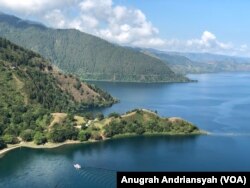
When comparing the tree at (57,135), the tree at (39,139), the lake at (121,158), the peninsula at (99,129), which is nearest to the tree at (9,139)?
the peninsula at (99,129)

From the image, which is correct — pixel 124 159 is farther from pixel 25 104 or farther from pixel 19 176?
pixel 25 104

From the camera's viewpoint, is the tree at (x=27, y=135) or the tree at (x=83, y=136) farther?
the tree at (x=83, y=136)

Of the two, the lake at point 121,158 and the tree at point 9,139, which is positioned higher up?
the tree at point 9,139

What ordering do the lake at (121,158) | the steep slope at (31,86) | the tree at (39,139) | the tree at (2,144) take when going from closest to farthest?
the lake at (121,158) < the tree at (2,144) < the tree at (39,139) < the steep slope at (31,86)

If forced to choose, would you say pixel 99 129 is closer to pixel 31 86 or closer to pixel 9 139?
pixel 9 139

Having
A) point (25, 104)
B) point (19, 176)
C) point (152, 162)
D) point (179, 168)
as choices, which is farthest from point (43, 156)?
point (25, 104)

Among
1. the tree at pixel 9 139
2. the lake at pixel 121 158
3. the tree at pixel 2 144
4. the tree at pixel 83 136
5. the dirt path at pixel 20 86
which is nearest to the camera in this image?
the lake at pixel 121 158

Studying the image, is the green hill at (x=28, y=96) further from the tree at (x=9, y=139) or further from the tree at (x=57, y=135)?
the tree at (x=57, y=135)

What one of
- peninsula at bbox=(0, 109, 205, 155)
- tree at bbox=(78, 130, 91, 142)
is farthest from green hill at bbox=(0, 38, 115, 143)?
tree at bbox=(78, 130, 91, 142)

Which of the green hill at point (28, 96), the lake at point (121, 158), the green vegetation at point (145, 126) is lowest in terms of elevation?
the lake at point (121, 158)
